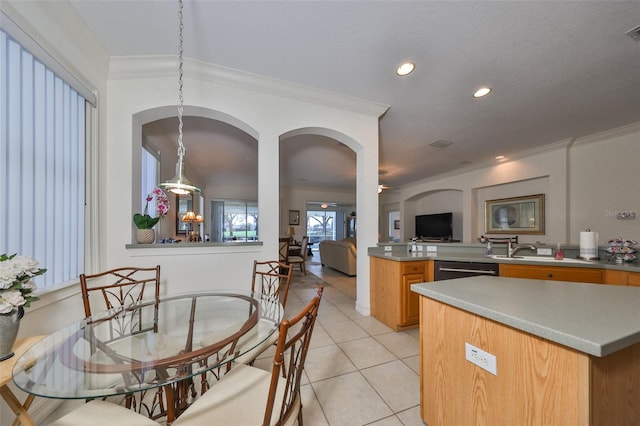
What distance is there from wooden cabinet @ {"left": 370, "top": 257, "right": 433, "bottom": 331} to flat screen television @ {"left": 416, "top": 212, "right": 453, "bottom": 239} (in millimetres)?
4826

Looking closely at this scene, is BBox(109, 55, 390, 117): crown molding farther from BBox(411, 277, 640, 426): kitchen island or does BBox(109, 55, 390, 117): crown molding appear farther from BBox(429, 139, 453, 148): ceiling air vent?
BBox(411, 277, 640, 426): kitchen island

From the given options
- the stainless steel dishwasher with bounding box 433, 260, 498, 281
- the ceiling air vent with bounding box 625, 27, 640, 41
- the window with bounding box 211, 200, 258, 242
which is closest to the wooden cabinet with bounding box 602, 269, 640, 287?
the stainless steel dishwasher with bounding box 433, 260, 498, 281

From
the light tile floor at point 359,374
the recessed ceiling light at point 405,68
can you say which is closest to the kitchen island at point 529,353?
the light tile floor at point 359,374

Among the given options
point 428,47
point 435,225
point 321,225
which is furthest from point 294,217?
point 428,47

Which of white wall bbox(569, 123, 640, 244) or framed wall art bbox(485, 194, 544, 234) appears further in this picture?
Result: framed wall art bbox(485, 194, 544, 234)

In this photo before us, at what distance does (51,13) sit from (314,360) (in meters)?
3.09

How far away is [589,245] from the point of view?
2.27 meters

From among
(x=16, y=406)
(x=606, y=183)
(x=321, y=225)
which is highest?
(x=606, y=183)

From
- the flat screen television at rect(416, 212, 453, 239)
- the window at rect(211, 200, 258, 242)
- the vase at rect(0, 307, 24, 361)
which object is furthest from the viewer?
the window at rect(211, 200, 258, 242)

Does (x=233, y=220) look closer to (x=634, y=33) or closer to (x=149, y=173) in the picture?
(x=149, y=173)

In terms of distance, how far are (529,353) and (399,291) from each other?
5.63 ft

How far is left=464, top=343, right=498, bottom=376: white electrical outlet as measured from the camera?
910mm

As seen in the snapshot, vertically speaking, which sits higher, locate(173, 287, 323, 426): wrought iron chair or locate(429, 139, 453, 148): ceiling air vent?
locate(429, 139, 453, 148): ceiling air vent

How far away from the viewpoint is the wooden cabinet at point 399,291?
2.47 m
